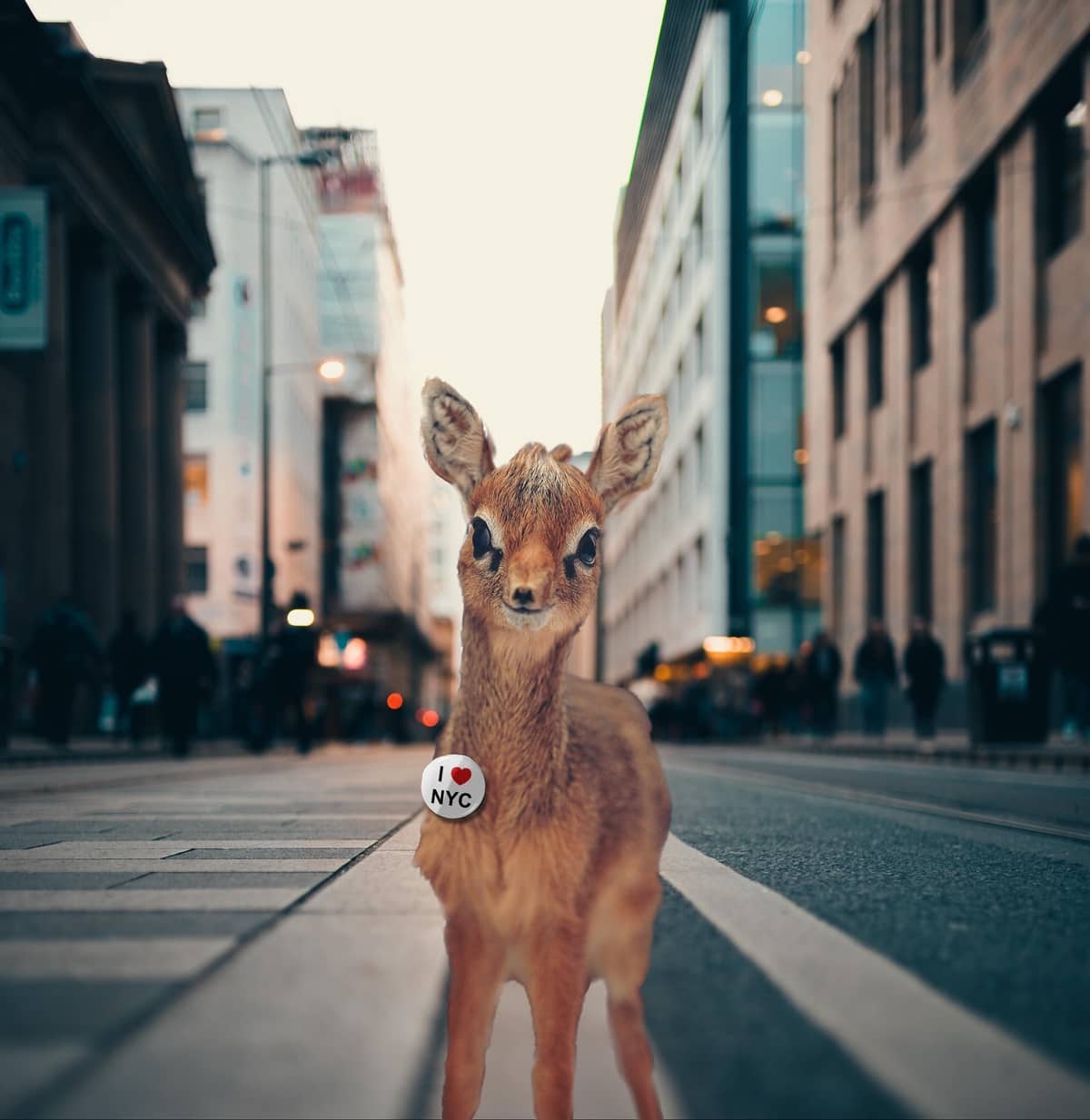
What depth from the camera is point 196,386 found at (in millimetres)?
43938

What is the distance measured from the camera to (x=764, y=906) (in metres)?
2.98

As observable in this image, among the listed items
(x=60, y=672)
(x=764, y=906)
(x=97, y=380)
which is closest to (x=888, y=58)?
(x=97, y=380)

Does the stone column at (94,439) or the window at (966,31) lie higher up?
the window at (966,31)

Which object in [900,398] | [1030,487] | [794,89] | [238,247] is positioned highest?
[794,89]

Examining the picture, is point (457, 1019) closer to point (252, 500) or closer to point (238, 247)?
point (238, 247)

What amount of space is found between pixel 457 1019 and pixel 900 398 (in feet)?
88.9

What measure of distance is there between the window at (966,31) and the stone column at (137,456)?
16691 millimetres

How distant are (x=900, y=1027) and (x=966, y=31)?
950 inches

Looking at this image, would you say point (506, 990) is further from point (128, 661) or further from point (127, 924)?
point (128, 661)

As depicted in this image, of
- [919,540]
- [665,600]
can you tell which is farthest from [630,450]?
[919,540]

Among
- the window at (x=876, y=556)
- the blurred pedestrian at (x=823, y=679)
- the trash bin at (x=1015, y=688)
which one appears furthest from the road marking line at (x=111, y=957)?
the window at (x=876, y=556)

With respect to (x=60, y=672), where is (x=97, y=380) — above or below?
above

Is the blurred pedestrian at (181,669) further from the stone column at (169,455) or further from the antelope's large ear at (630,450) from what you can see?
the stone column at (169,455)

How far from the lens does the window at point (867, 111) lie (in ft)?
98.3
